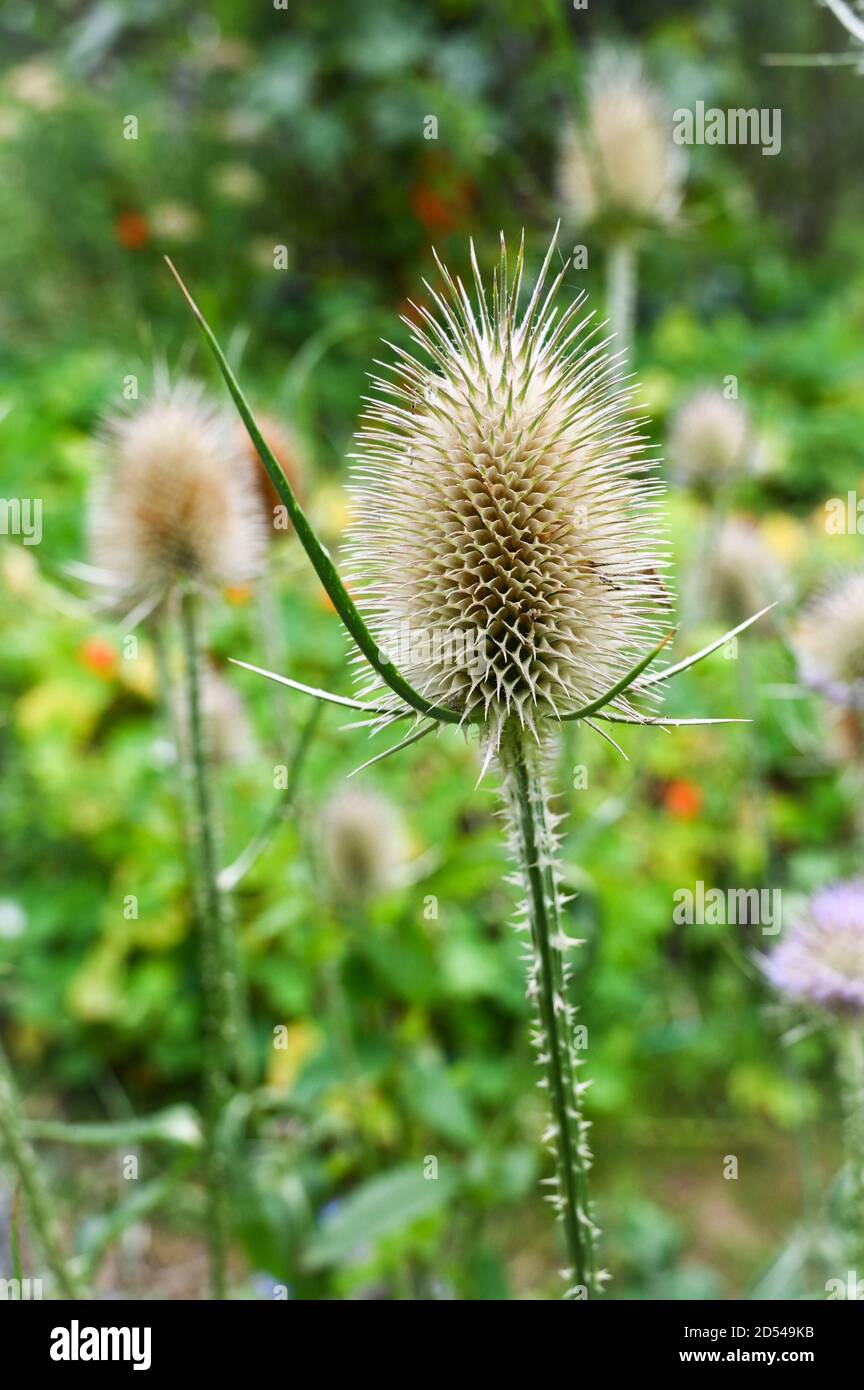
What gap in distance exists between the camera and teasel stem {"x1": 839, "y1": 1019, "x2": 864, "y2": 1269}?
3.60ft

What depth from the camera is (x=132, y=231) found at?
5.42m

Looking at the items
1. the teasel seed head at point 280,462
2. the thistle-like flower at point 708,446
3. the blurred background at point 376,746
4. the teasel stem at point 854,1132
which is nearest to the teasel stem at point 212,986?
the blurred background at point 376,746

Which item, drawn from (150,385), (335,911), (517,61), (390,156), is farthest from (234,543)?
(517,61)

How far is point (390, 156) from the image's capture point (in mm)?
5871

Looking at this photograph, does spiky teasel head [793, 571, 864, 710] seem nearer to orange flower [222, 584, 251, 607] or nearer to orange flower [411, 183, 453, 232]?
orange flower [222, 584, 251, 607]

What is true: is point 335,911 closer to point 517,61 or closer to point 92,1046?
point 92,1046

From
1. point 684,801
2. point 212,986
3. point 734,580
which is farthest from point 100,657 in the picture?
point 212,986

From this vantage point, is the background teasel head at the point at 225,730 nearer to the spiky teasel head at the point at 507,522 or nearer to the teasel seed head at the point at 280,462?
the teasel seed head at the point at 280,462

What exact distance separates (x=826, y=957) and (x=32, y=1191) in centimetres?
86

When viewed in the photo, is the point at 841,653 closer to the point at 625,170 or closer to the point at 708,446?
the point at 708,446

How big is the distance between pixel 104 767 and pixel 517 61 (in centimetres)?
479

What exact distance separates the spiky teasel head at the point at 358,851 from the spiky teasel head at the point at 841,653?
758 millimetres

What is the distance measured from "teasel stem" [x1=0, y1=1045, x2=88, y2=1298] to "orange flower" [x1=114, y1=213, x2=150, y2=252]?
5.05 meters

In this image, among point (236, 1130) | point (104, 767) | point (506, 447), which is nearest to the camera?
point (506, 447)
